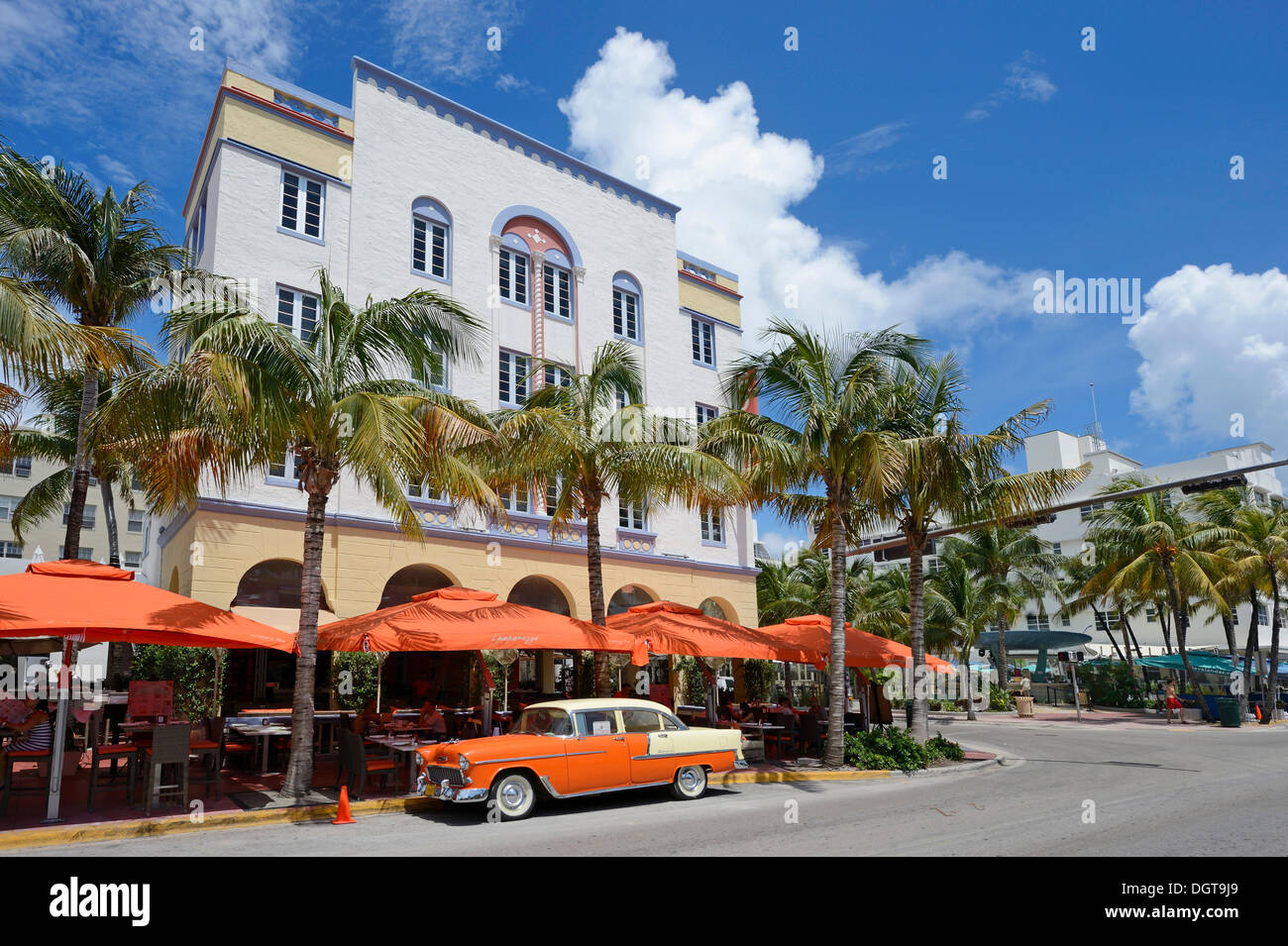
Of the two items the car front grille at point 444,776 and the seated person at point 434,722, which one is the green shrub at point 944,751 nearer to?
the seated person at point 434,722

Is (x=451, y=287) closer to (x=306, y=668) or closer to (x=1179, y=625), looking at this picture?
(x=306, y=668)

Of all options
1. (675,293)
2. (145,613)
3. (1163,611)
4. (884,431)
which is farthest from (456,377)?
(1163,611)

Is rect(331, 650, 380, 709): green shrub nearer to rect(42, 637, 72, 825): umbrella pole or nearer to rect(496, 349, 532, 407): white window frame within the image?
rect(496, 349, 532, 407): white window frame

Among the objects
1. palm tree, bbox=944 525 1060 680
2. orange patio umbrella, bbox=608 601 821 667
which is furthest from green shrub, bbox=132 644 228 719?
palm tree, bbox=944 525 1060 680

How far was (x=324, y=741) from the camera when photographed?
18859 millimetres

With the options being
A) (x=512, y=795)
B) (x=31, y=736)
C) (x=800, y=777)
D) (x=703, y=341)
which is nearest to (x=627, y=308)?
(x=703, y=341)

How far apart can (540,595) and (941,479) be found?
43.2ft

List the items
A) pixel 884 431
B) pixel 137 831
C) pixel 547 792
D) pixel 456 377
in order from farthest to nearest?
pixel 456 377
pixel 884 431
pixel 547 792
pixel 137 831

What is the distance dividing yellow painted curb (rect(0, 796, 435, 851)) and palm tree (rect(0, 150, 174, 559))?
21.4 feet

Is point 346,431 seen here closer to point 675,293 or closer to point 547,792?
point 547,792

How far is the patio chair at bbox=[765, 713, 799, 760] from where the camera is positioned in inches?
752

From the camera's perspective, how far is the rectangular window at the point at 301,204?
73.3 feet

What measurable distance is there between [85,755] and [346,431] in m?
8.04

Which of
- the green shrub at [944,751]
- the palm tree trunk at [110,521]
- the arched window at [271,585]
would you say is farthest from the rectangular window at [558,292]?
the green shrub at [944,751]
